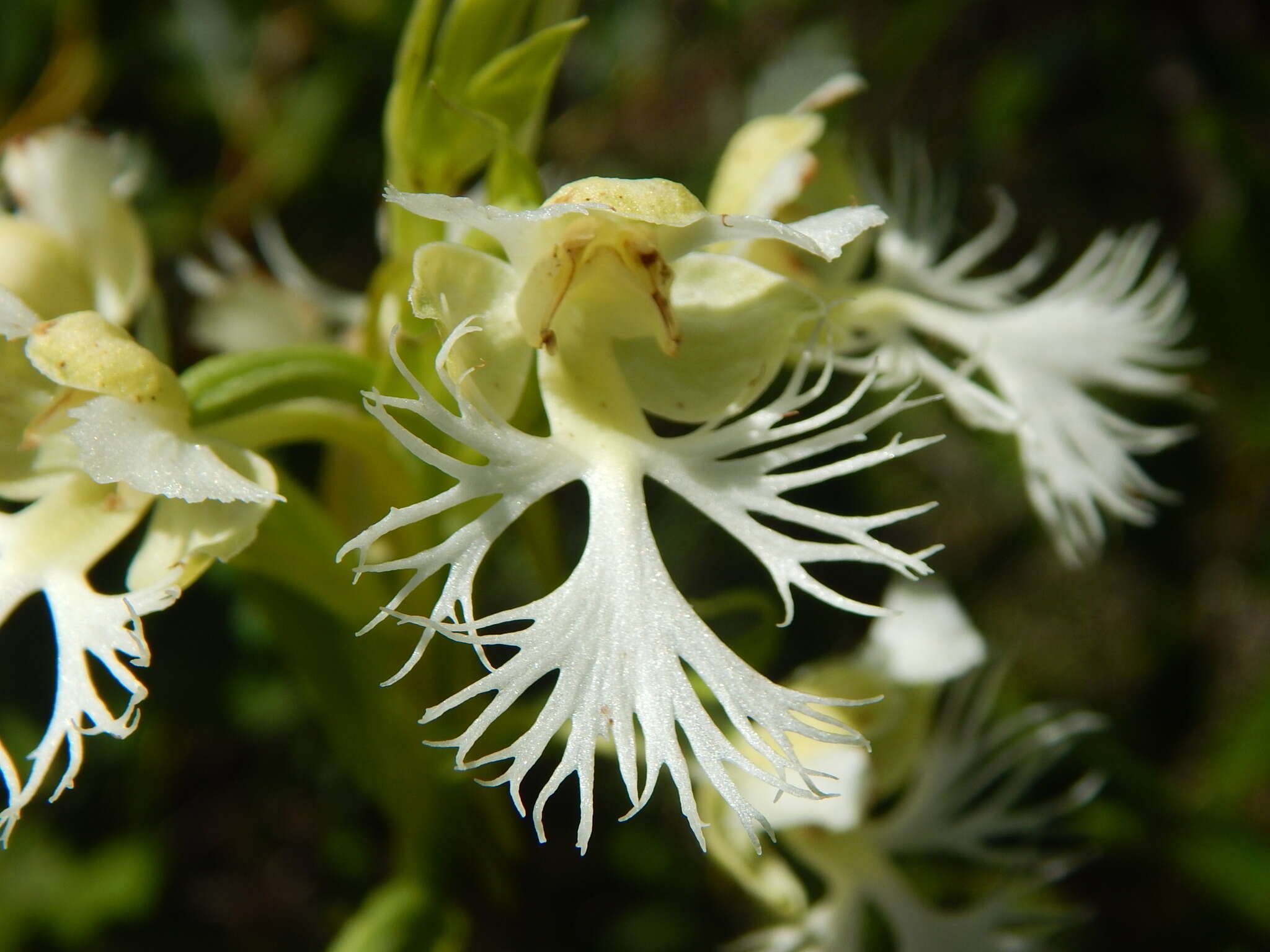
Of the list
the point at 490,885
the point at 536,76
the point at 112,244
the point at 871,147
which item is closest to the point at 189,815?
the point at 490,885

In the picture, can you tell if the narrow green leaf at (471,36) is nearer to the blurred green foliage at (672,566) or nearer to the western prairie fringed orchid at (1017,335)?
the blurred green foliage at (672,566)

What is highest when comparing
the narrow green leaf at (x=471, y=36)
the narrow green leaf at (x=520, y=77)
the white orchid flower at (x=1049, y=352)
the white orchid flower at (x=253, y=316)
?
the white orchid flower at (x=253, y=316)

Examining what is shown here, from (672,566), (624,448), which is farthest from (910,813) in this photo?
(624,448)

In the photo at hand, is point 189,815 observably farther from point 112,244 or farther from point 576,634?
point 576,634

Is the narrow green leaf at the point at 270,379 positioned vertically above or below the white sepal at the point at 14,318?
below

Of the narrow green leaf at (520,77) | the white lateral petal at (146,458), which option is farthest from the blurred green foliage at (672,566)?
the white lateral petal at (146,458)

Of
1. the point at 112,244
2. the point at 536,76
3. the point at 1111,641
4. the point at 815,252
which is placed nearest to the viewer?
the point at 815,252

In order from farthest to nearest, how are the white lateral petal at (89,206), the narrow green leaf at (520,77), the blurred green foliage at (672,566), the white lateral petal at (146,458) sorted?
the blurred green foliage at (672,566)
the white lateral petal at (89,206)
the narrow green leaf at (520,77)
the white lateral petal at (146,458)
